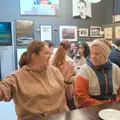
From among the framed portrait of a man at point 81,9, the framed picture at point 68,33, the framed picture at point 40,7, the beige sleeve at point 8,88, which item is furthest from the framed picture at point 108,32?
the beige sleeve at point 8,88

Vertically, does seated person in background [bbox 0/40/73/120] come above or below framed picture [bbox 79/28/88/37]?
below

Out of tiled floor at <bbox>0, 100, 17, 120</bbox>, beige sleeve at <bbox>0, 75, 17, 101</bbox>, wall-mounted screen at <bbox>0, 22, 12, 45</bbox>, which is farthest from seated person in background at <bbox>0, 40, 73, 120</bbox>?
wall-mounted screen at <bbox>0, 22, 12, 45</bbox>

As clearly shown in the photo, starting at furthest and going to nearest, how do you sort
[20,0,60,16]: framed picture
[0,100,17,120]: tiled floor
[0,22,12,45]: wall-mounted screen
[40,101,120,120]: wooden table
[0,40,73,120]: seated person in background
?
[20,0,60,16]: framed picture
[0,22,12,45]: wall-mounted screen
[0,100,17,120]: tiled floor
[0,40,73,120]: seated person in background
[40,101,120,120]: wooden table

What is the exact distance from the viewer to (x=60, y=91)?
1.77 m

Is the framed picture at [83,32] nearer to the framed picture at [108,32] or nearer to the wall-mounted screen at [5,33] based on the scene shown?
the framed picture at [108,32]

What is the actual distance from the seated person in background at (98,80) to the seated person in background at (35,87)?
22cm

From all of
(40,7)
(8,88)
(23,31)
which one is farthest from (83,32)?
(8,88)

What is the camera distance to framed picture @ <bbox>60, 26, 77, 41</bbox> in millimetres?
5672

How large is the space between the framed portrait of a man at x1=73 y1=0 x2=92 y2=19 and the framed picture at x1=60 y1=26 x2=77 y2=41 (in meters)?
0.39

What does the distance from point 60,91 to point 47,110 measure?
216 millimetres

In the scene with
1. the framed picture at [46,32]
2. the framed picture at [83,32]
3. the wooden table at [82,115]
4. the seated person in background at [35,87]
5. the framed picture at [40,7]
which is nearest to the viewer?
the wooden table at [82,115]

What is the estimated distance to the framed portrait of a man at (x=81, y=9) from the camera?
5691 millimetres

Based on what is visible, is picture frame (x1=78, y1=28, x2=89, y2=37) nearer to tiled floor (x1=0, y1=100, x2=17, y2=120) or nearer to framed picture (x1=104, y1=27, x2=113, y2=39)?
framed picture (x1=104, y1=27, x2=113, y2=39)

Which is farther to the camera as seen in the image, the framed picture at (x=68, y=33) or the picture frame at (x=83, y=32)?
the picture frame at (x=83, y=32)
